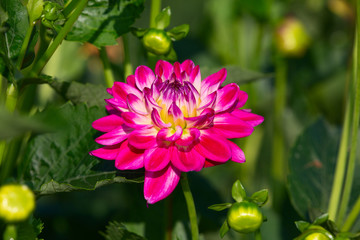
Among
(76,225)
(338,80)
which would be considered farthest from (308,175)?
(338,80)

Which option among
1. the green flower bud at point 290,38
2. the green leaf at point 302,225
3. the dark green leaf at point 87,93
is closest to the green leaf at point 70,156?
the dark green leaf at point 87,93

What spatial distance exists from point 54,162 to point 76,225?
0.34 metres

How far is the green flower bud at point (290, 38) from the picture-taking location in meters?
0.99

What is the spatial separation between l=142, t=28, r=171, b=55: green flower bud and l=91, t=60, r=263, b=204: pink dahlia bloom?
0.14ft

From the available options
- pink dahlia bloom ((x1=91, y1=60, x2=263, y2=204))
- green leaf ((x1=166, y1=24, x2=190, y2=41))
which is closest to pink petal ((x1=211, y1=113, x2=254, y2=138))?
pink dahlia bloom ((x1=91, y1=60, x2=263, y2=204))

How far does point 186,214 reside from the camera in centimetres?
64

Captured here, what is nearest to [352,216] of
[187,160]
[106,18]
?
[187,160]

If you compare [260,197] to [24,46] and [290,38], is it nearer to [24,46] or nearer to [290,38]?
[24,46]

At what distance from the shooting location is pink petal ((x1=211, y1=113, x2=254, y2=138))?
1.48 feet

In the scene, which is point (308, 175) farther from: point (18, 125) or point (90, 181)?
point (18, 125)

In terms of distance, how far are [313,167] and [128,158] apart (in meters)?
0.31

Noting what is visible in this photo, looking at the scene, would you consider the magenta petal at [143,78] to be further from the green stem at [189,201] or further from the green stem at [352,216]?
the green stem at [352,216]

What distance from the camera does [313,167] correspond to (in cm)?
67

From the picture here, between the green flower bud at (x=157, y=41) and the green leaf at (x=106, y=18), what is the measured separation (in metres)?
0.05
